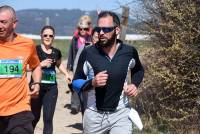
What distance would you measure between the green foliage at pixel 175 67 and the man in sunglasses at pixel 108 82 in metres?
3.53

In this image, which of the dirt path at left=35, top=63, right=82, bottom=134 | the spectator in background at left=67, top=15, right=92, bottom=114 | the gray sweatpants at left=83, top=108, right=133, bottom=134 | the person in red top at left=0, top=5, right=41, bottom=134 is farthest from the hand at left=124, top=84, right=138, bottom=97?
the dirt path at left=35, top=63, right=82, bottom=134

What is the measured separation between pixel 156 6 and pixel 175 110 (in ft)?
6.94

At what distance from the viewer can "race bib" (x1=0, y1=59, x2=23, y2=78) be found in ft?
19.6

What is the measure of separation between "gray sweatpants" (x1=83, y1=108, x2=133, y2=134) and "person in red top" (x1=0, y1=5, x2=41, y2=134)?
651mm

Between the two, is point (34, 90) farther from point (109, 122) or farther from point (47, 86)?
point (47, 86)

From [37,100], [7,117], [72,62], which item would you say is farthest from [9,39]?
[72,62]

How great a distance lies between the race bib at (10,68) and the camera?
5961 mm

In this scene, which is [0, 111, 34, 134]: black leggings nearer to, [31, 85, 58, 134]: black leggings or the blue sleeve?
the blue sleeve

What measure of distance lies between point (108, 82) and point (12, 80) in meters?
1.04

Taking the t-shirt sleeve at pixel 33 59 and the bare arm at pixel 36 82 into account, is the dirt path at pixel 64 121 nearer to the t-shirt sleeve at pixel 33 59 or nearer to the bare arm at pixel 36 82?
the bare arm at pixel 36 82

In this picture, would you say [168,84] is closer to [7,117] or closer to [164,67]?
[164,67]

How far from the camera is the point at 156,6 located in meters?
10.6

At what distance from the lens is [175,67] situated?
977 cm

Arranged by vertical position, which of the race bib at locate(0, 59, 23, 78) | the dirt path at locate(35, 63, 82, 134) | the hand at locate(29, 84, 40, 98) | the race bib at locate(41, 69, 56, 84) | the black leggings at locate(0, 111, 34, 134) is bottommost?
the dirt path at locate(35, 63, 82, 134)
